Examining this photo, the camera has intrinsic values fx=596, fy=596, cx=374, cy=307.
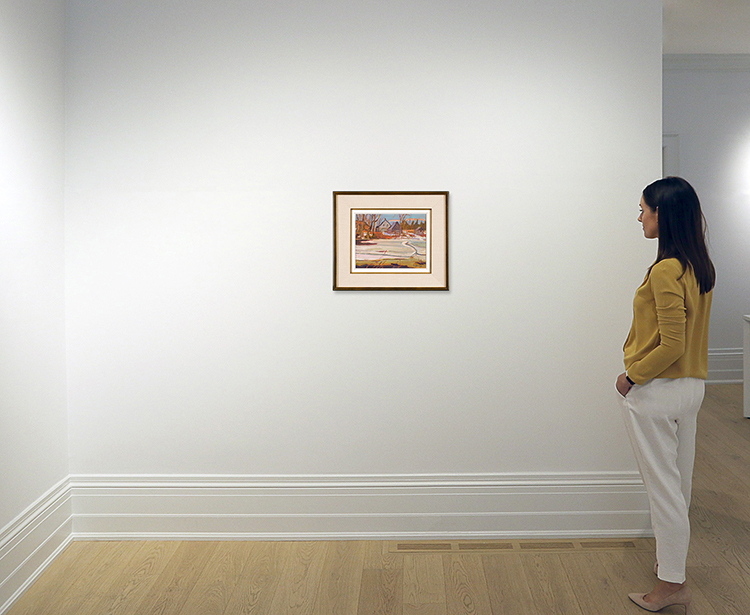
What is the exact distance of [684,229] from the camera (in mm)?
2162

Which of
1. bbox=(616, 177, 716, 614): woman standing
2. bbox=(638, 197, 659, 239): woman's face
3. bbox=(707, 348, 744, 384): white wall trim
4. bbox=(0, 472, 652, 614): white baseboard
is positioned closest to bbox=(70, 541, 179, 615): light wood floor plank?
bbox=(0, 472, 652, 614): white baseboard

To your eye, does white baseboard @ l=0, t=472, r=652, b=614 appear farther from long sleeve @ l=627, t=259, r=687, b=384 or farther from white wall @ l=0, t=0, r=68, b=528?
long sleeve @ l=627, t=259, r=687, b=384

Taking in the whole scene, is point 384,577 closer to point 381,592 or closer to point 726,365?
point 381,592

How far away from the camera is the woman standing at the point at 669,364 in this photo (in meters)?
2.13

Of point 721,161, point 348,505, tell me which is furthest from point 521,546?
point 721,161

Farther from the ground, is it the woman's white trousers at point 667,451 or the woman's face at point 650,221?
the woman's face at point 650,221

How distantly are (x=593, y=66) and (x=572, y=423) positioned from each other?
168 centimetres

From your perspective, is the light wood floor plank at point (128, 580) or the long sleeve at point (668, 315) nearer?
the long sleeve at point (668, 315)

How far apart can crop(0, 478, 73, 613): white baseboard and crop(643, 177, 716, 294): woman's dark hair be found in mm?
2745

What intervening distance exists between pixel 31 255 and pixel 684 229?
8.55 feet

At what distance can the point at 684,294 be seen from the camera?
2133 millimetres

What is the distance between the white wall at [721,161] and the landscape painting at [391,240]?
423 cm

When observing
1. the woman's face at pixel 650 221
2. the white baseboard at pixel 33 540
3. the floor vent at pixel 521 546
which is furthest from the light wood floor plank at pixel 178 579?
the woman's face at pixel 650 221

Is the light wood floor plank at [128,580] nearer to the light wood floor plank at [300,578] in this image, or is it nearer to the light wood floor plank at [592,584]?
the light wood floor plank at [300,578]
